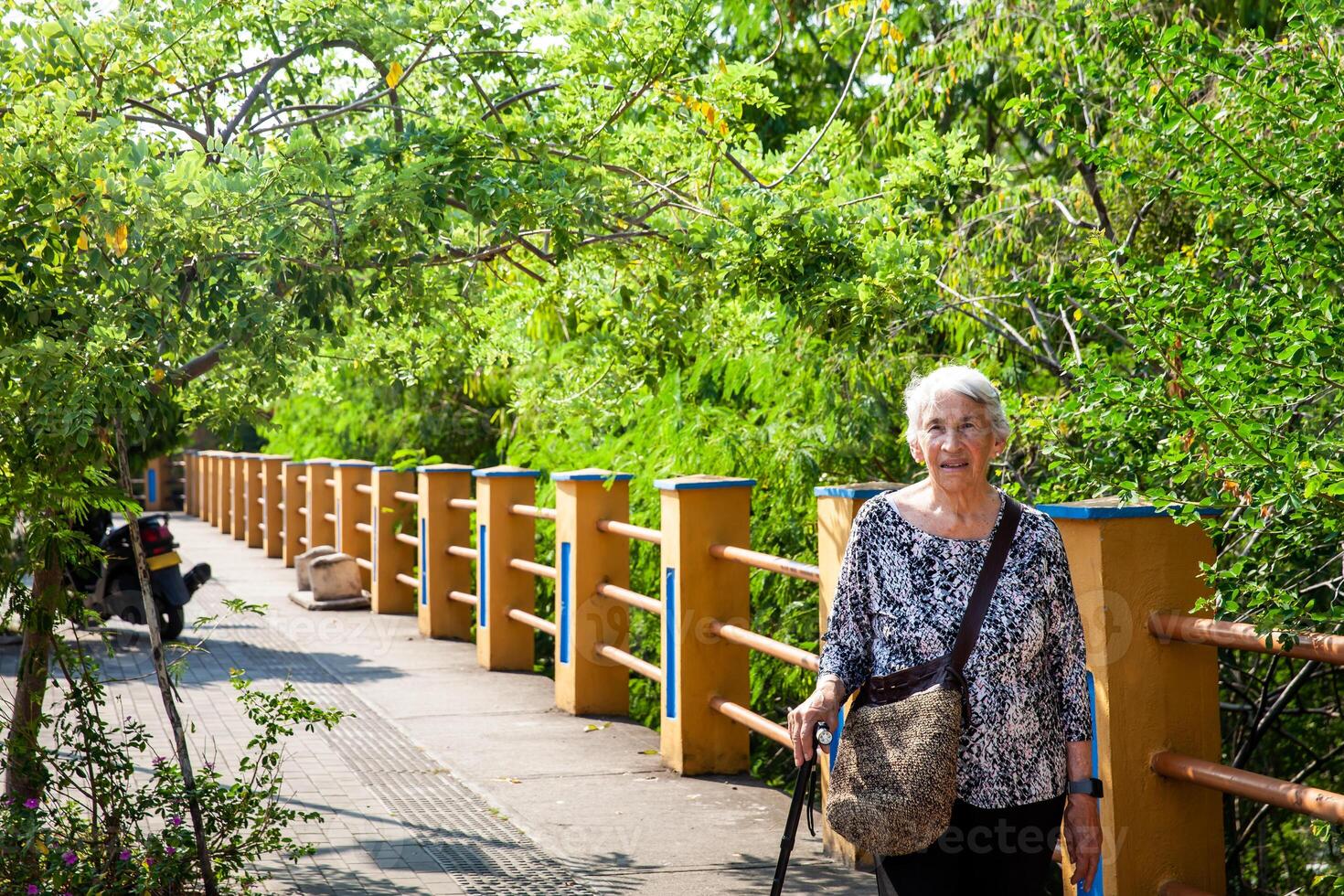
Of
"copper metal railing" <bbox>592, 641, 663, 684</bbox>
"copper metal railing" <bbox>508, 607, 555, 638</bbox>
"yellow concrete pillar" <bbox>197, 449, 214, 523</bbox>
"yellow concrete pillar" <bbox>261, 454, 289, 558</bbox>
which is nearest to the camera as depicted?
"copper metal railing" <bbox>592, 641, 663, 684</bbox>

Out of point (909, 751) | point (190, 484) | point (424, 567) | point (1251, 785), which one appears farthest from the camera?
point (190, 484)

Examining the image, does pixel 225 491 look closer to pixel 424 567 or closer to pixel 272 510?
pixel 272 510

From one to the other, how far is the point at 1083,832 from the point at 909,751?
1.61 feet

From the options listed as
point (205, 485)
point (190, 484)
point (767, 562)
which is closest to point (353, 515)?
point (767, 562)

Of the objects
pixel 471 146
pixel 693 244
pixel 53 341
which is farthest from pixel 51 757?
pixel 693 244

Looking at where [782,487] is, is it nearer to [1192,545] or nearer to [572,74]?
[572,74]

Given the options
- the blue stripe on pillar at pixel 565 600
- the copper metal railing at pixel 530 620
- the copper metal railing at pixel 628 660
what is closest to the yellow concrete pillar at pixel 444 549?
the copper metal railing at pixel 530 620

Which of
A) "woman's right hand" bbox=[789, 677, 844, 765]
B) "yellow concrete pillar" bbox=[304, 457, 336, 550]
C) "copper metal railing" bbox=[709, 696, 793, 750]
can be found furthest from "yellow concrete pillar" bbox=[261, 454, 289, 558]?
"woman's right hand" bbox=[789, 677, 844, 765]

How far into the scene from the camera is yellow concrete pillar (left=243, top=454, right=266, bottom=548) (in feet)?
78.6

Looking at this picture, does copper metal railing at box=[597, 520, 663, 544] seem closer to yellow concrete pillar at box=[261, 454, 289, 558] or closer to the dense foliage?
the dense foliage

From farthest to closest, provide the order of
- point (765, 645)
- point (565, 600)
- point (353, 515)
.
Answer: point (353, 515) → point (565, 600) → point (765, 645)

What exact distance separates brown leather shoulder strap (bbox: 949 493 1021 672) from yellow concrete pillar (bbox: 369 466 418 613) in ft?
36.9

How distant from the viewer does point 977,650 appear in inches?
130

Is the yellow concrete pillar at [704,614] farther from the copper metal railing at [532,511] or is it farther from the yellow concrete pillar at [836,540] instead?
the copper metal railing at [532,511]
